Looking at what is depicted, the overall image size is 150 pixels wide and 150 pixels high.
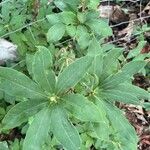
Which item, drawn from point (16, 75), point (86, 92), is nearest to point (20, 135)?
point (86, 92)

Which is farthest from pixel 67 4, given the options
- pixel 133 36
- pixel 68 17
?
pixel 133 36

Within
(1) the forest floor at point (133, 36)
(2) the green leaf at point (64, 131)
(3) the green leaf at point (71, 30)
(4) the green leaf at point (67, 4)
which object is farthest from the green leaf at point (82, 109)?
(1) the forest floor at point (133, 36)

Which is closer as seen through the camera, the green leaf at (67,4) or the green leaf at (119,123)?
the green leaf at (119,123)

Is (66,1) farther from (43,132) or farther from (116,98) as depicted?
(43,132)

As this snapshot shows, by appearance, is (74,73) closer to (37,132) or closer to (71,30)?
(37,132)

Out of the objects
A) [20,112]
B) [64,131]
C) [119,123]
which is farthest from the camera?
[119,123]

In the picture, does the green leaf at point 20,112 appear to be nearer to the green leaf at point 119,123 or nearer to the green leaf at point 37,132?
the green leaf at point 37,132
